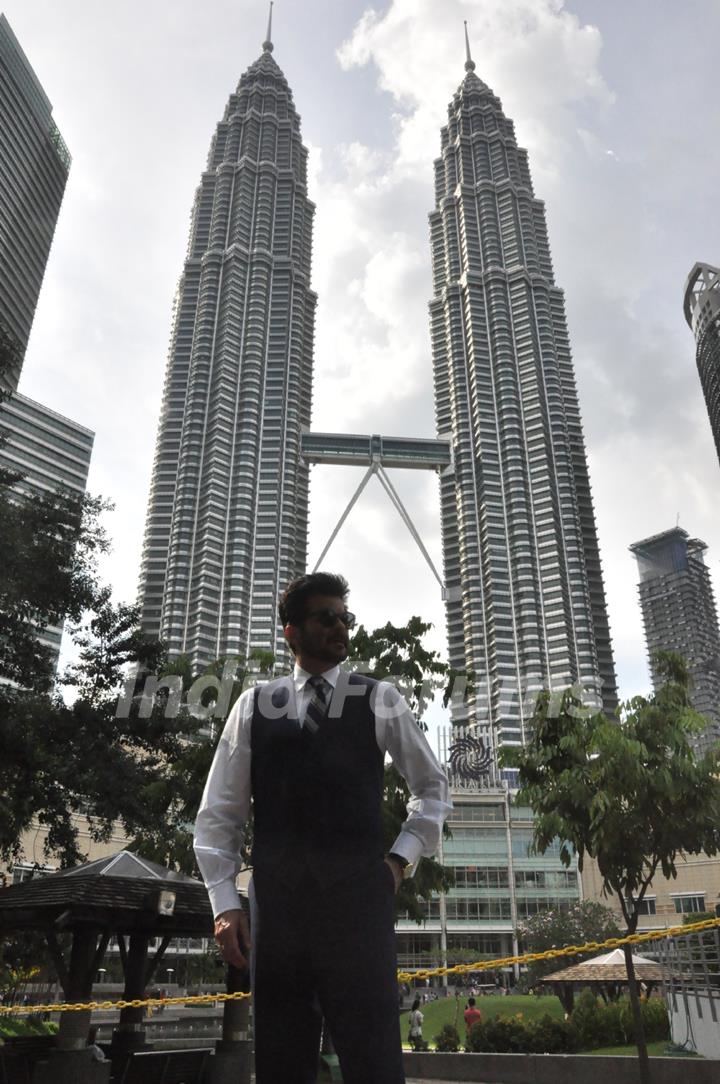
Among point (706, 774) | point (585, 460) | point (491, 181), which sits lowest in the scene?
point (706, 774)

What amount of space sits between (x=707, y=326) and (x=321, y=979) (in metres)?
120

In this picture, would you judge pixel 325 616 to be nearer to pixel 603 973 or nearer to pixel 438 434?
pixel 603 973

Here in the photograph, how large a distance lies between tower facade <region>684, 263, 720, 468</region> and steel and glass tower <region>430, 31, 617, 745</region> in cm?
1834

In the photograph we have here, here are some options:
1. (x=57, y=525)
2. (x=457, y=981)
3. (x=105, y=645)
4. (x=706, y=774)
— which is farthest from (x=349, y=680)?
(x=457, y=981)

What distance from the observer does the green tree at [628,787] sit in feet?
32.1

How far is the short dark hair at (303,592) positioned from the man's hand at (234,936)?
90cm

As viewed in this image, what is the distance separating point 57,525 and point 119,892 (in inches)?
374

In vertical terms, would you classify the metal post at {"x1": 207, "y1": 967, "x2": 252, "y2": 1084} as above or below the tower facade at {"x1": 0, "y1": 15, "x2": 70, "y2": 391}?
below

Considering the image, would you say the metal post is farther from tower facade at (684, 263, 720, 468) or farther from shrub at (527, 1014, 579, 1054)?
tower facade at (684, 263, 720, 468)

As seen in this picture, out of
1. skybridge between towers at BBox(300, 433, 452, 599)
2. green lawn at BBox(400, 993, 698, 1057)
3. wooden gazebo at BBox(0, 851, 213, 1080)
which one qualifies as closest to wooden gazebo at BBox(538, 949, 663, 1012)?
green lawn at BBox(400, 993, 698, 1057)

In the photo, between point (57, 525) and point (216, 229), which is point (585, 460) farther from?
point (57, 525)

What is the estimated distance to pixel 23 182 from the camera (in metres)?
95.9

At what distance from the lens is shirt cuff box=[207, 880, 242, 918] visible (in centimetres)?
217

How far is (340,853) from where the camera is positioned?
209cm
